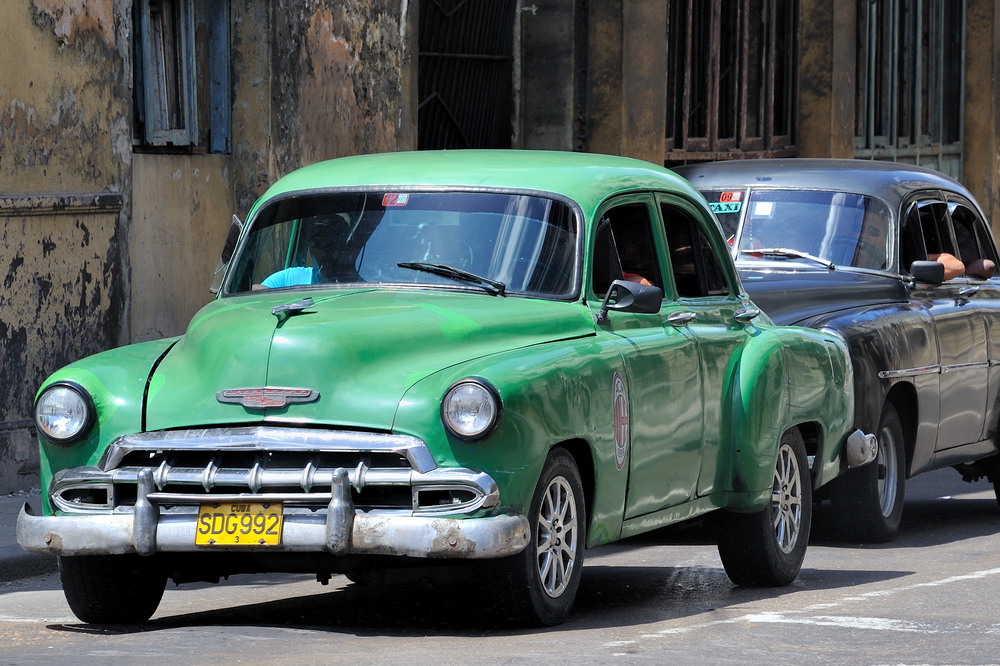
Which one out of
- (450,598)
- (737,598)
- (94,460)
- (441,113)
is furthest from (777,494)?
(441,113)

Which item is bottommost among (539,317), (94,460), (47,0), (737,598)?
(737,598)

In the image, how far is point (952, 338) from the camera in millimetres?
11055

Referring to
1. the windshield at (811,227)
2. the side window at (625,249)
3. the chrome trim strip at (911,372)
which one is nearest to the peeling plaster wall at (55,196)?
the windshield at (811,227)

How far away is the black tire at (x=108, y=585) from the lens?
272 inches

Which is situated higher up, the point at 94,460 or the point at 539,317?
the point at 539,317

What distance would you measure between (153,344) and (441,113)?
1021 cm

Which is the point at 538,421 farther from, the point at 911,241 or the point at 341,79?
the point at 341,79

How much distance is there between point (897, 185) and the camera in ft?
37.3

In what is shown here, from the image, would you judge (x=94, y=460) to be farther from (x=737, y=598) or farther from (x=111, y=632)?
(x=737, y=598)

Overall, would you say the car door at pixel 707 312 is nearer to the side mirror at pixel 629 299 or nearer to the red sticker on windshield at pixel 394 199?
the side mirror at pixel 629 299

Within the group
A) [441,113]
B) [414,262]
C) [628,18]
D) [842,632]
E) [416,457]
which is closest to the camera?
[416,457]

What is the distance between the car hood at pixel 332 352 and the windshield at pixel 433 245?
263mm

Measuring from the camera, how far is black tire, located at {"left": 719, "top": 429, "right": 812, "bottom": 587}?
27.2 feet

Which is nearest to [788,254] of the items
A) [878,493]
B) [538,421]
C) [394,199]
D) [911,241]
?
[911,241]
